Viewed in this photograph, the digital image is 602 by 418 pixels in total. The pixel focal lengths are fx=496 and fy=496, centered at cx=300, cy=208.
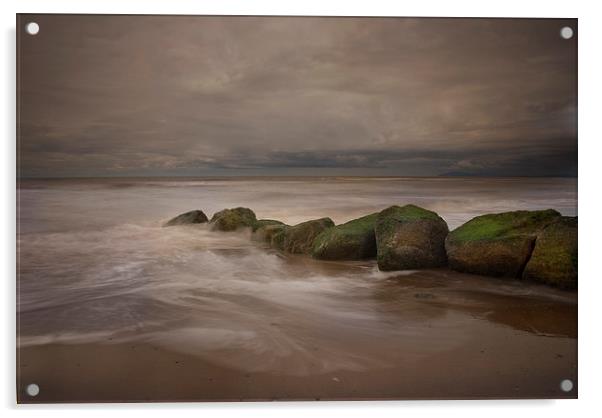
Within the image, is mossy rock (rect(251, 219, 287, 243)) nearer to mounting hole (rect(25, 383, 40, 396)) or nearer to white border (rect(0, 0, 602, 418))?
white border (rect(0, 0, 602, 418))

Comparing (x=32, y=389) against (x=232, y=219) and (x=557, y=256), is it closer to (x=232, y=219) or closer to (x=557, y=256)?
(x=232, y=219)

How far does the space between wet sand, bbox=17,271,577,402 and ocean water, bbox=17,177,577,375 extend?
0.07ft

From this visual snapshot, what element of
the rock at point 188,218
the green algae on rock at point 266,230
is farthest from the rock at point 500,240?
the rock at point 188,218

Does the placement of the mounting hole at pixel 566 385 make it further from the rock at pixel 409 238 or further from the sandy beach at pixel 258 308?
A: the rock at pixel 409 238

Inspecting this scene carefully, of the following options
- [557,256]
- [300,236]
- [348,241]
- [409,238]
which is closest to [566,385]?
[557,256]

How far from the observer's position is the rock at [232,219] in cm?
260

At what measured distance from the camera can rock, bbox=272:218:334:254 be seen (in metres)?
2.66

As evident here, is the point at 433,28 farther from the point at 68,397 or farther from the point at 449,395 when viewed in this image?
the point at 68,397

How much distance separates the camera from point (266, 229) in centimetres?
267

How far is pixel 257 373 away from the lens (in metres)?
2.46

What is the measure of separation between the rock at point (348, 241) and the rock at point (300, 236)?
0.03m

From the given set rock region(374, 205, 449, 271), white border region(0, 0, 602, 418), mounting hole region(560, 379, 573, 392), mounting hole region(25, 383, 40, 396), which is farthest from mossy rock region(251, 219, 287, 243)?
mounting hole region(560, 379, 573, 392)

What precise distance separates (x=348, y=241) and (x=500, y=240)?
809 mm

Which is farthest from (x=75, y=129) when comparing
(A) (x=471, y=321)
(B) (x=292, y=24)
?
(A) (x=471, y=321)
